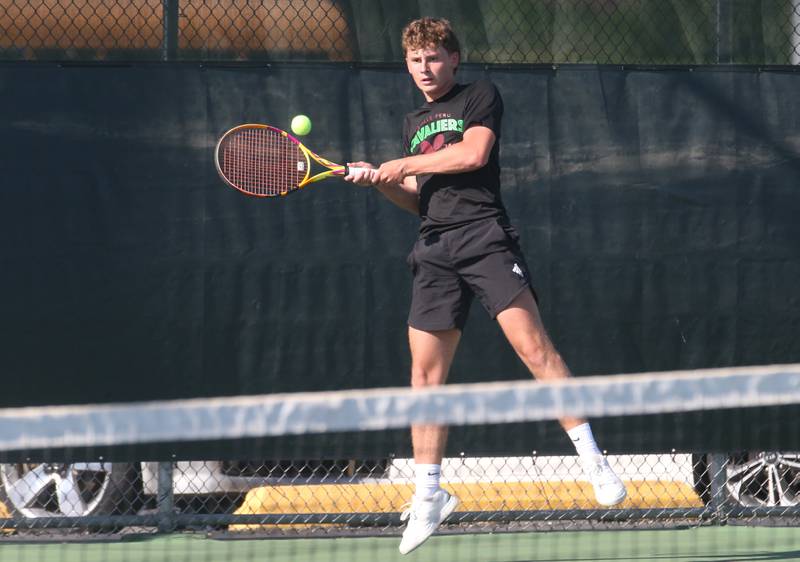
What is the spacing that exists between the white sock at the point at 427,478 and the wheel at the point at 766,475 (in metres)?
1.60

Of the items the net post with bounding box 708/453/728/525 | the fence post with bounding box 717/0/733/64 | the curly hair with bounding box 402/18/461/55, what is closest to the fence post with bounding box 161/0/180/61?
the curly hair with bounding box 402/18/461/55

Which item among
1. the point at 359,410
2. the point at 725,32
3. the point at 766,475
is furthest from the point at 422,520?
the point at 725,32

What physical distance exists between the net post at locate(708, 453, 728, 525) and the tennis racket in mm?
1999

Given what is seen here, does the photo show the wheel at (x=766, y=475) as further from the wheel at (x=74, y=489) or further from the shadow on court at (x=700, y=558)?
the wheel at (x=74, y=489)

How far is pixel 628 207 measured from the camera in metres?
4.96

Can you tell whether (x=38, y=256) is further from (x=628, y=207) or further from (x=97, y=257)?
(x=628, y=207)

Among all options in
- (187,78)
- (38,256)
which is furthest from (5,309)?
(187,78)

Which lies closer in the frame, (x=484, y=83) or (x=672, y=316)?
(x=484, y=83)

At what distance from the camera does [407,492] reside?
507cm

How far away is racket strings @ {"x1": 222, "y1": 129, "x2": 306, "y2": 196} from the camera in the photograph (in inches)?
171

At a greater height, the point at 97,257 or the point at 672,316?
the point at 97,257

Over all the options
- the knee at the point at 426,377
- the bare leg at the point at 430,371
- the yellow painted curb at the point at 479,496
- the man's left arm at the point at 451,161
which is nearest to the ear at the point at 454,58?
the man's left arm at the point at 451,161

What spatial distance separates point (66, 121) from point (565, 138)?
76.6 inches

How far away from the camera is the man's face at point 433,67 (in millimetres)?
3955
